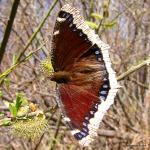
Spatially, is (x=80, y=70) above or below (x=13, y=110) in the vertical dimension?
above

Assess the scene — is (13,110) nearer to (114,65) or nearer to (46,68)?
(46,68)

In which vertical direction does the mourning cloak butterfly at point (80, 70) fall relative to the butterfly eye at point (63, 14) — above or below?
below

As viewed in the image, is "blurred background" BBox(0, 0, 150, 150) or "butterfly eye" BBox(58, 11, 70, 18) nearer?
"butterfly eye" BBox(58, 11, 70, 18)

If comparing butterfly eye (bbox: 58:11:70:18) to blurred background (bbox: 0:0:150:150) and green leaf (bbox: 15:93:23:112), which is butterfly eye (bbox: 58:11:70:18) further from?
blurred background (bbox: 0:0:150:150)

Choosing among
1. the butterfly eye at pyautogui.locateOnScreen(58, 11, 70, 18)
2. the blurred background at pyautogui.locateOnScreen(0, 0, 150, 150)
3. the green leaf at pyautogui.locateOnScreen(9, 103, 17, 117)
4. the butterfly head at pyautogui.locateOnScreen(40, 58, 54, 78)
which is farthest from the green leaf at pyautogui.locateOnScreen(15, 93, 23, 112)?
the blurred background at pyautogui.locateOnScreen(0, 0, 150, 150)

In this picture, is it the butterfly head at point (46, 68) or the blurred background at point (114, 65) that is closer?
the butterfly head at point (46, 68)

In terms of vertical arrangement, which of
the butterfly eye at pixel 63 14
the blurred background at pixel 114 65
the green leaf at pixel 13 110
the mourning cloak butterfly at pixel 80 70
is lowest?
the blurred background at pixel 114 65

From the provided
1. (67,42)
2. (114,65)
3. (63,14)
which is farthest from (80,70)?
(114,65)

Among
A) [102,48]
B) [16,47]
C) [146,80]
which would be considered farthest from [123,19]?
[102,48]

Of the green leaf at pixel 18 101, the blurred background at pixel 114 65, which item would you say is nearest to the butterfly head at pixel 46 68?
the green leaf at pixel 18 101

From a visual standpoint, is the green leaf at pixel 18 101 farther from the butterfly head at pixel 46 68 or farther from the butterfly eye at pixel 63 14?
the butterfly eye at pixel 63 14
